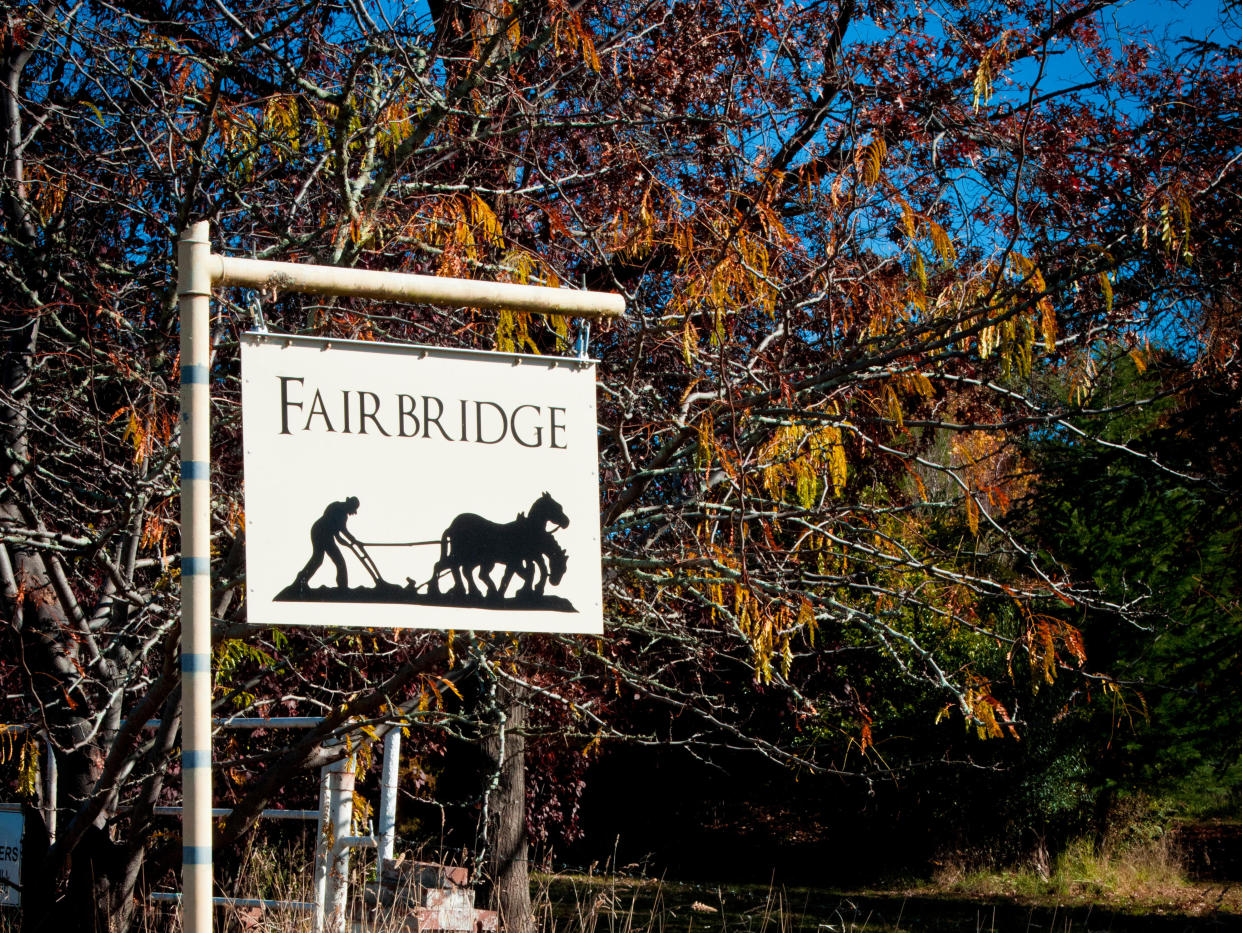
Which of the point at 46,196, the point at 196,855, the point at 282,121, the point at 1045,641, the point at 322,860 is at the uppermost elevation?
the point at 282,121

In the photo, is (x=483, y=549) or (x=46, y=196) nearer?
(x=483, y=549)

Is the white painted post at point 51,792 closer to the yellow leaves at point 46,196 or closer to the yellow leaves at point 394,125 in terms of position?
the yellow leaves at point 46,196

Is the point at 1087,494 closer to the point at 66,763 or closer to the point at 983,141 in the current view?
the point at 983,141

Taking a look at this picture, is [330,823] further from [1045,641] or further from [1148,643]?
[1148,643]

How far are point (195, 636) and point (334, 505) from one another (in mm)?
301

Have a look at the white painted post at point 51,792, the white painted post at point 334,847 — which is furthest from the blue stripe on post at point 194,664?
the white painted post at point 51,792

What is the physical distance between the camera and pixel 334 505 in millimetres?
2084

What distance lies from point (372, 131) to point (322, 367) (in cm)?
240

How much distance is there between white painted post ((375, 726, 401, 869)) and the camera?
17.6 feet

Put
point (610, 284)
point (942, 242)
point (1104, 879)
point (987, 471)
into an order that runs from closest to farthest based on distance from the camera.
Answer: point (942, 242)
point (610, 284)
point (987, 471)
point (1104, 879)

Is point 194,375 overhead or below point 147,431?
below

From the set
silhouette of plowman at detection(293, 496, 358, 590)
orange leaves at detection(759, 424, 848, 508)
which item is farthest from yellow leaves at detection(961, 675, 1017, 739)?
silhouette of plowman at detection(293, 496, 358, 590)

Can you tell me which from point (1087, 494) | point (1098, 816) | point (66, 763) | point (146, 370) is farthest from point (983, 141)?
point (1098, 816)

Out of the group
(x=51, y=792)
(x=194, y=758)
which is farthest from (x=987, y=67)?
(x=51, y=792)
